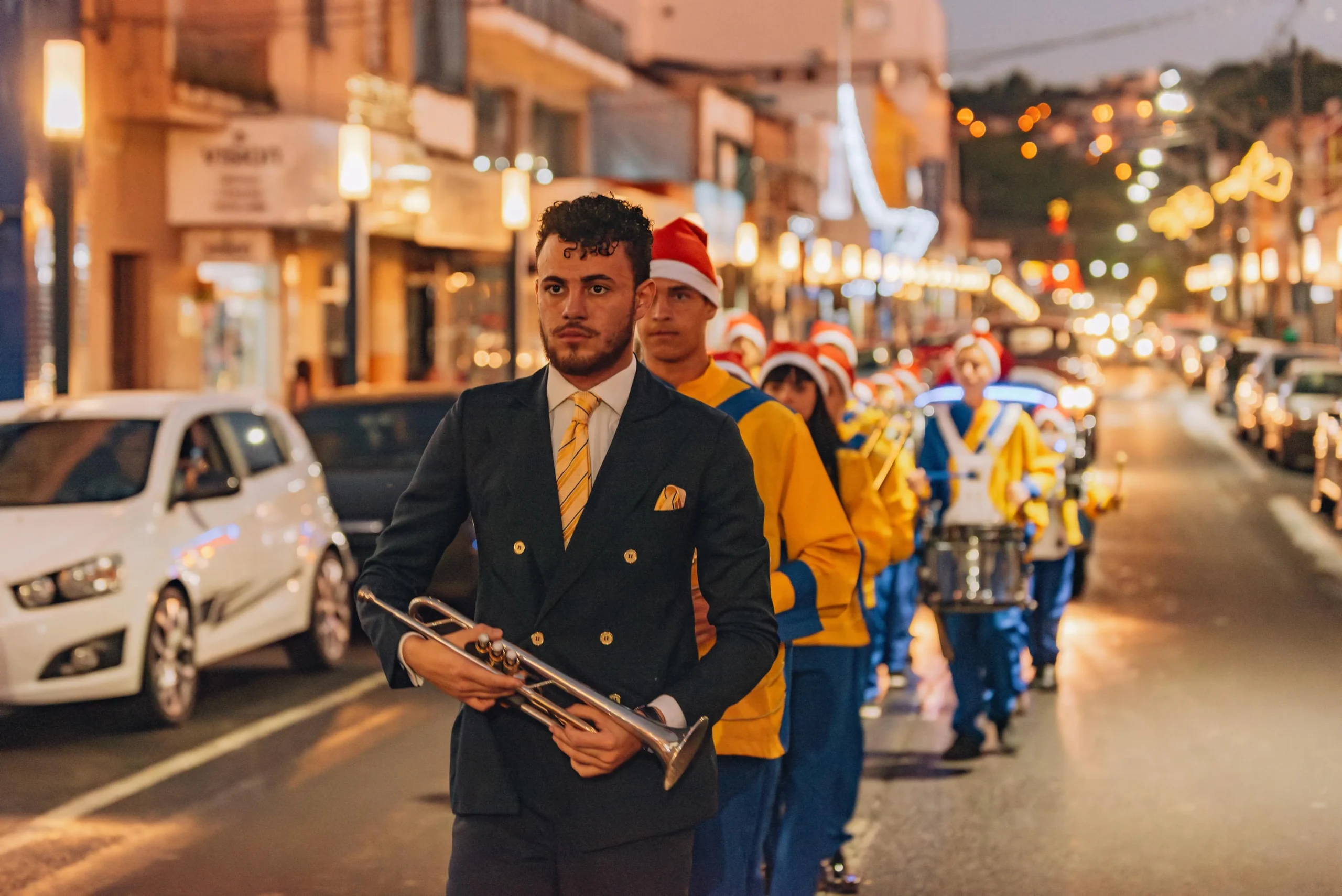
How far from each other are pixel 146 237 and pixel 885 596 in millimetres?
17178

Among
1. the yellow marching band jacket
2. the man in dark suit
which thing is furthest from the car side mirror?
the man in dark suit

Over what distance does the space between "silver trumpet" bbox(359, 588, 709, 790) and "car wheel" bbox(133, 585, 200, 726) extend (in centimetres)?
677

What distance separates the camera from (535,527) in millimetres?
3623

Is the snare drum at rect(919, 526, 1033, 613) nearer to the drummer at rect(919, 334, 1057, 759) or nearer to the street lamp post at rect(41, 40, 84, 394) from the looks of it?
the drummer at rect(919, 334, 1057, 759)

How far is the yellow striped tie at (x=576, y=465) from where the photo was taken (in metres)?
3.65

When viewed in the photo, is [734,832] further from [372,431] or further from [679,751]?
[372,431]

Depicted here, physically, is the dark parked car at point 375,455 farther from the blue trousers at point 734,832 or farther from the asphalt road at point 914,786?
the blue trousers at point 734,832

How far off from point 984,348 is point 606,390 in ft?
19.7

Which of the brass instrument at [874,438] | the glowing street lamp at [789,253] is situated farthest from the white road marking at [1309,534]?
the glowing street lamp at [789,253]

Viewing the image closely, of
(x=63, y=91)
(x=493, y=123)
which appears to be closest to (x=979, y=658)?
(x=63, y=91)

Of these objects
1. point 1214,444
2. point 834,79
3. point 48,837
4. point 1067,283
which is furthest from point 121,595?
point 1067,283

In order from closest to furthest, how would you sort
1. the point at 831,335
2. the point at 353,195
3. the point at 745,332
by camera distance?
the point at 745,332 → the point at 831,335 → the point at 353,195

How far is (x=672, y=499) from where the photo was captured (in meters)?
3.65

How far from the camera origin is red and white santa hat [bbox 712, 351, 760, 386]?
6215 millimetres
